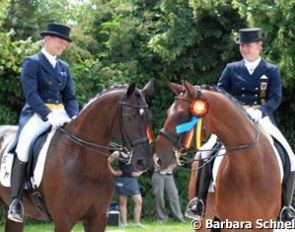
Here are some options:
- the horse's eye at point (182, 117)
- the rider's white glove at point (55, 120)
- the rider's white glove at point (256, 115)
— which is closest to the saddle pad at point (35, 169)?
the rider's white glove at point (55, 120)

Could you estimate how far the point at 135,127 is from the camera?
24.5 ft

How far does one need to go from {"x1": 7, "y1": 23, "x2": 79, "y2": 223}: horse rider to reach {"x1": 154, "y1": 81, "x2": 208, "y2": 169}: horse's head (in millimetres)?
1409

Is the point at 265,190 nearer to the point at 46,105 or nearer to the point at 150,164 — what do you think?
the point at 150,164

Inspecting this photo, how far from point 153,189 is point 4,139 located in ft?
26.1

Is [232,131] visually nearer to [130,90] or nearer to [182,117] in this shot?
[182,117]

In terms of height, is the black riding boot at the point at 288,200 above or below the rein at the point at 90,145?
below

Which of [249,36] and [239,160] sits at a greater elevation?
[249,36]

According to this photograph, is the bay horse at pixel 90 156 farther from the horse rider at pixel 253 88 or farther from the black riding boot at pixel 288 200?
the black riding boot at pixel 288 200

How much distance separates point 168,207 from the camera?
17.9m

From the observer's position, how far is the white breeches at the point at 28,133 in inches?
324

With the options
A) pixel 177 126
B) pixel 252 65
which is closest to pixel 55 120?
pixel 177 126

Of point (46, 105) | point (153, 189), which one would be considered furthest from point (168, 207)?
point (46, 105)

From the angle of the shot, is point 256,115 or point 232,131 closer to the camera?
point 232,131

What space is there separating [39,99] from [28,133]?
44 centimetres
